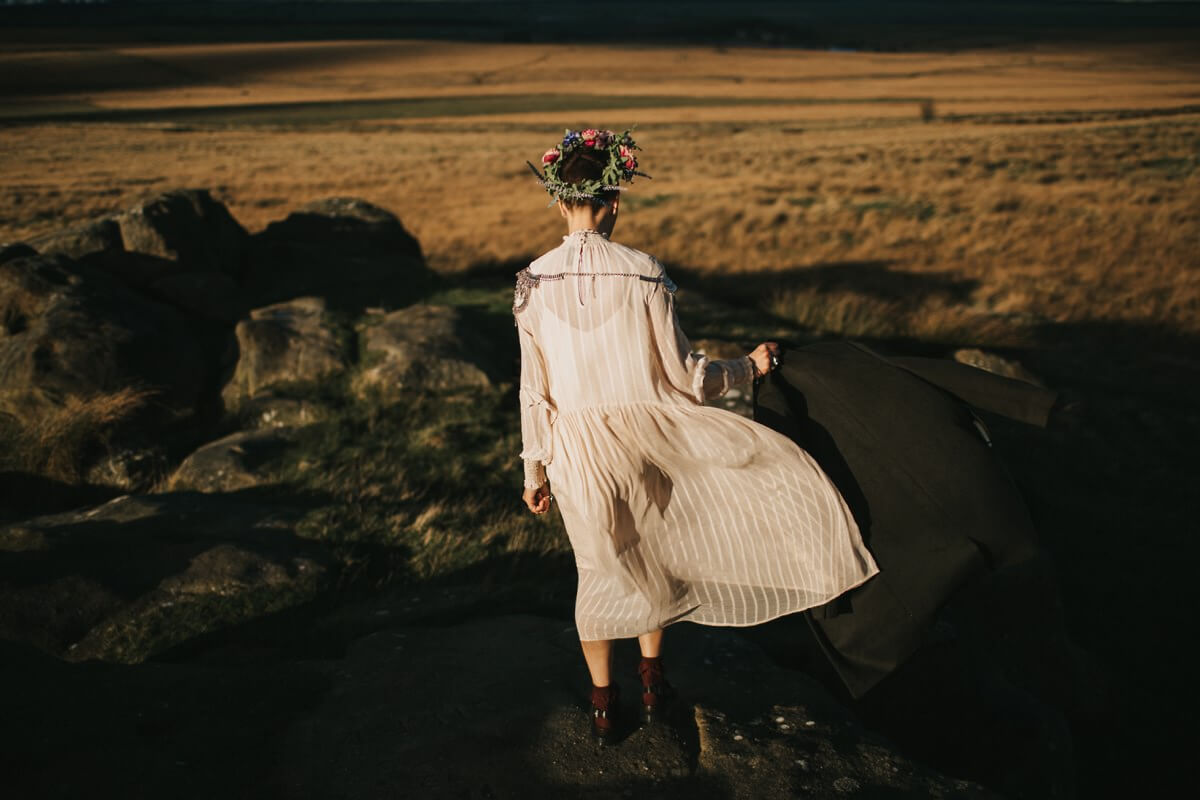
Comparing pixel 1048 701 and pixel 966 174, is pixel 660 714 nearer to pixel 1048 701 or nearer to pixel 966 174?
pixel 1048 701

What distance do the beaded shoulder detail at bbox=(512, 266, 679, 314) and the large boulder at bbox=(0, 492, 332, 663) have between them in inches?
101

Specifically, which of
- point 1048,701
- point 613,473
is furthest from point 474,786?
point 1048,701

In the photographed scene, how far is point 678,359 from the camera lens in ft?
9.65

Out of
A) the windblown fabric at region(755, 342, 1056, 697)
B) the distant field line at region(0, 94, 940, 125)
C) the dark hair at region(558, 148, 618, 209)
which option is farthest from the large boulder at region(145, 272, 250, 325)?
the distant field line at region(0, 94, 940, 125)

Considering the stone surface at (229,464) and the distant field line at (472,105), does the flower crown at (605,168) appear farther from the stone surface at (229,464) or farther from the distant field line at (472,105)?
the distant field line at (472,105)

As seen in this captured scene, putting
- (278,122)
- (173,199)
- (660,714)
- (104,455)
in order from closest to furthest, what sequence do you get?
(660,714), (104,455), (173,199), (278,122)

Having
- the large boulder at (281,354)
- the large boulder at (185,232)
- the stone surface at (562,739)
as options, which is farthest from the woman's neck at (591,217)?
the large boulder at (185,232)

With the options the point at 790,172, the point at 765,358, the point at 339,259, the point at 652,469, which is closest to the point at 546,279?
the point at 652,469

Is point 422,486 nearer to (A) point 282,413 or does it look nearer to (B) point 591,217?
(A) point 282,413

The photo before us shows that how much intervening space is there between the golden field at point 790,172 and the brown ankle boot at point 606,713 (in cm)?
770

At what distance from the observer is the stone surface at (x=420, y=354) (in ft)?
24.5

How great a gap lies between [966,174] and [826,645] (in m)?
22.7

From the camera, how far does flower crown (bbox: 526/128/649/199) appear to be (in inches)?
111

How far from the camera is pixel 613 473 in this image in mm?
2934
